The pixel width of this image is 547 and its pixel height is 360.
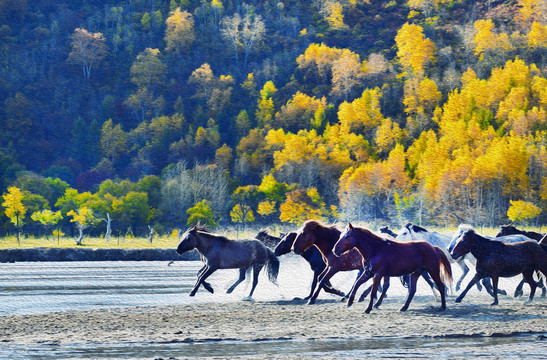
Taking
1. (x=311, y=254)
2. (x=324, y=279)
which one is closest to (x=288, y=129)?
(x=311, y=254)

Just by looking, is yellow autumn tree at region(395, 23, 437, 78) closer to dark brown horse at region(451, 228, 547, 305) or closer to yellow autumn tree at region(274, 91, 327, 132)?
yellow autumn tree at region(274, 91, 327, 132)

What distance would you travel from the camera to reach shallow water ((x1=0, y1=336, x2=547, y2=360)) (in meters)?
12.5

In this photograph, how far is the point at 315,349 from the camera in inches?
518

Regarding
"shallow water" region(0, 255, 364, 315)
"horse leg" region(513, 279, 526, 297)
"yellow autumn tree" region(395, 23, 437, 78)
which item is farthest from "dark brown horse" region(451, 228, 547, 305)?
"yellow autumn tree" region(395, 23, 437, 78)

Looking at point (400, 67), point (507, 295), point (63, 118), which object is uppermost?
point (400, 67)

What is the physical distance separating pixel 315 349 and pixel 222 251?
10.4 meters

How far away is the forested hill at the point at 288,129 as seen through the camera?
368 feet

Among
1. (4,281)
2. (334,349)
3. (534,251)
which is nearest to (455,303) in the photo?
(534,251)

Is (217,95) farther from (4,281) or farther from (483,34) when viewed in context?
(4,281)

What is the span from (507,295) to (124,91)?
171 metres

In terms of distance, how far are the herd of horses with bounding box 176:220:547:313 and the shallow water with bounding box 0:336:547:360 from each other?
4.12 meters

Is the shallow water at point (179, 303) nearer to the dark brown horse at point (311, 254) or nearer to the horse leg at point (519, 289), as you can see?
the horse leg at point (519, 289)

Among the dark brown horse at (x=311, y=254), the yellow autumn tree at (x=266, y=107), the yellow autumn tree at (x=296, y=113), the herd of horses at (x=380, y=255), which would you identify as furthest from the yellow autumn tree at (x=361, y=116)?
the dark brown horse at (x=311, y=254)

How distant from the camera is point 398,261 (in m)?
18.2
